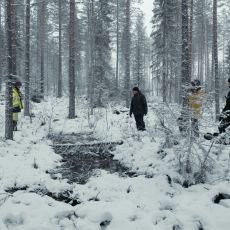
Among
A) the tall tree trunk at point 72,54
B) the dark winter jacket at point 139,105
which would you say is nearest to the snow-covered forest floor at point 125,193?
the dark winter jacket at point 139,105

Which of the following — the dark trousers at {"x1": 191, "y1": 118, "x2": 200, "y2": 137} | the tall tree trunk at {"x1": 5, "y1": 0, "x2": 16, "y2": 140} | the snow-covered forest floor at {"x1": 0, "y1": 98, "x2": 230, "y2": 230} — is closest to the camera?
the snow-covered forest floor at {"x1": 0, "y1": 98, "x2": 230, "y2": 230}

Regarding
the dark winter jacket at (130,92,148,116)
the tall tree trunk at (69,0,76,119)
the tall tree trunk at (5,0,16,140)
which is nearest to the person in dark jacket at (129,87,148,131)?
the dark winter jacket at (130,92,148,116)

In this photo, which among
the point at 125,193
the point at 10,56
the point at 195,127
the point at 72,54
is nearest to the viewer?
the point at 125,193

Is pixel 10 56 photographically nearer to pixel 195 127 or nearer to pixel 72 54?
pixel 195 127

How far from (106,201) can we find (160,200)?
0.96m

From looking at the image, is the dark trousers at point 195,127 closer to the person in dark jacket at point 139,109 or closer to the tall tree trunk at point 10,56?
the person in dark jacket at point 139,109

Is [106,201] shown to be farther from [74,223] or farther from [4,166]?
[4,166]

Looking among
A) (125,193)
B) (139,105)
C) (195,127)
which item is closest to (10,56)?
(139,105)

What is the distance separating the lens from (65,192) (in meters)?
5.56

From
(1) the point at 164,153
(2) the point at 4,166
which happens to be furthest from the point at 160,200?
(2) the point at 4,166

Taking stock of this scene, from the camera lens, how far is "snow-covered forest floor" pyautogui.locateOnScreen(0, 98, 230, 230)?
4.34m

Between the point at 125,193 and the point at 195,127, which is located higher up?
the point at 195,127

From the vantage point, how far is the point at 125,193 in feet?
17.9

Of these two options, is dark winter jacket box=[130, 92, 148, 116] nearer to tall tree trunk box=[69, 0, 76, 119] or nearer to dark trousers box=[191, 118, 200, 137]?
tall tree trunk box=[69, 0, 76, 119]
